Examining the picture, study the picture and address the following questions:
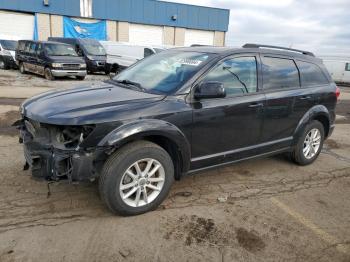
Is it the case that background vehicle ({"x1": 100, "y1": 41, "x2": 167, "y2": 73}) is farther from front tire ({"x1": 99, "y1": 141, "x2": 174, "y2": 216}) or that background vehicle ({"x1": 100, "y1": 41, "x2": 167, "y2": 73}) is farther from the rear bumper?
front tire ({"x1": 99, "y1": 141, "x2": 174, "y2": 216})

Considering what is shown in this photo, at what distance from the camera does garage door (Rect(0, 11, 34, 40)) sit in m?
27.6

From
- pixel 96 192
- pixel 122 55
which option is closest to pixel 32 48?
pixel 122 55

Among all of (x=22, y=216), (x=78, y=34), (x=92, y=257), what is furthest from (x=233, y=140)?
(x=78, y=34)

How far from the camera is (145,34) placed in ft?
111

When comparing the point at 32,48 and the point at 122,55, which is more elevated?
the point at 32,48

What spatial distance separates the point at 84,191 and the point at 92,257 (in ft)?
4.19

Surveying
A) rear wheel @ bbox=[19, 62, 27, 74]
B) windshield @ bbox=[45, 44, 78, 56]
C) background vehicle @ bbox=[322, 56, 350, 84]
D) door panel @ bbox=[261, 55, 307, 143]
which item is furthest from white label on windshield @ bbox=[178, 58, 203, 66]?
background vehicle @ bbox=[322, 56, 350, 84]

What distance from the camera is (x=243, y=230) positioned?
357 cm

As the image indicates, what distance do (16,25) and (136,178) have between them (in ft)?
94.0

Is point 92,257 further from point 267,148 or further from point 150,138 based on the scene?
point 267,148

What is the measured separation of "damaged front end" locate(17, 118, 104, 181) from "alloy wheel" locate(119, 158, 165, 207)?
38 cm

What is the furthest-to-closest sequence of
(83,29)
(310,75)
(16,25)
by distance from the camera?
1. (83,29)
2. (16,25)
3. (310,75)

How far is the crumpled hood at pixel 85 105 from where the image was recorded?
10.8ft

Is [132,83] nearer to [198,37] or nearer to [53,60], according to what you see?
[53,60]
